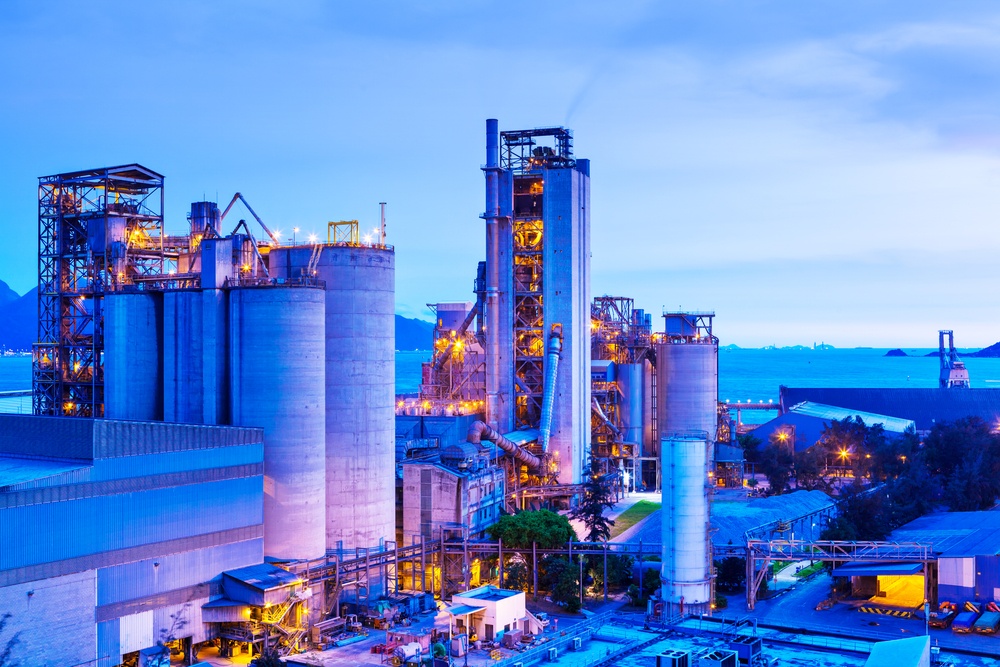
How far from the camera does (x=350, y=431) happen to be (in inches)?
2190

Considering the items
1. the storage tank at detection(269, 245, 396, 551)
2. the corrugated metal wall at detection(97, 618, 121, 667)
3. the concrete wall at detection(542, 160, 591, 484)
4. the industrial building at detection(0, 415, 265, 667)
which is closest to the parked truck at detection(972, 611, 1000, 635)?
the storage tank at detection(269, 245, 396, 551)

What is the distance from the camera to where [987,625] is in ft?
158

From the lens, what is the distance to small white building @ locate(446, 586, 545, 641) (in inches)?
1860

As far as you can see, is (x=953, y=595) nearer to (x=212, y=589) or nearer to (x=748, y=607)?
(x=748, y=607)

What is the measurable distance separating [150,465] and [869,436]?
75.3 meters

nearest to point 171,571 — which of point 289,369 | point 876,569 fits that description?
point 289,369

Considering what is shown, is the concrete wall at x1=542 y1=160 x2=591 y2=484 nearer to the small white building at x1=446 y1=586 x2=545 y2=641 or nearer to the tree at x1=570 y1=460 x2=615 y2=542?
the tree at x1=570 y1=460 x2=615 y2=542

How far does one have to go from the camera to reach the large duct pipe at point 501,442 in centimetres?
7075

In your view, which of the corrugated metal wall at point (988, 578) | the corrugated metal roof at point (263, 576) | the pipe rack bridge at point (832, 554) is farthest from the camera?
the pipe rack bridge at point (832, 554)

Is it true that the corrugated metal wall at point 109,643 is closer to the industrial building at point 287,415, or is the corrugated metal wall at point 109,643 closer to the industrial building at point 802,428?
the industrial building at point 287,415

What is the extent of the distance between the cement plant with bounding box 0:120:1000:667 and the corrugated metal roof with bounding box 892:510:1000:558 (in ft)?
1.07

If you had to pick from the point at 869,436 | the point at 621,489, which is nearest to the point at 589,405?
the point at 621,489

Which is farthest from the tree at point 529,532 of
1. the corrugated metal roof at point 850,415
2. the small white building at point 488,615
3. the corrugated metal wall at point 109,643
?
the corrugated metal roof at point 850,415

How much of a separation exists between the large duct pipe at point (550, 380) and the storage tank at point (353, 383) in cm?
Result: 2357
